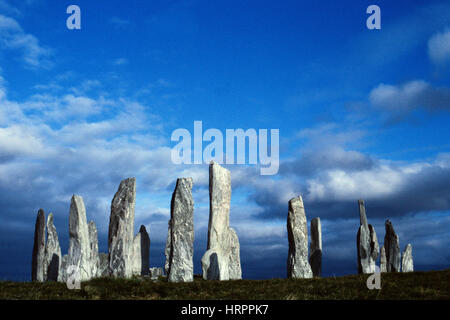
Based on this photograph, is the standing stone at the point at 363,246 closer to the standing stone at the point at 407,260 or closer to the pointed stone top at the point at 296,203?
the standing stone at the point at 407,260

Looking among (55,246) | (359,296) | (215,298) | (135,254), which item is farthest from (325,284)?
(55,246)

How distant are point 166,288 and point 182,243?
274cm

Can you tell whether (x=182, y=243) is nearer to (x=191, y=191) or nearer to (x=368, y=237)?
(x=191, y=191)

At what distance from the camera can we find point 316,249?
76.0 ft

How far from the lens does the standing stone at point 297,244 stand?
2062 cm

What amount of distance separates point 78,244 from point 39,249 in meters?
6.54

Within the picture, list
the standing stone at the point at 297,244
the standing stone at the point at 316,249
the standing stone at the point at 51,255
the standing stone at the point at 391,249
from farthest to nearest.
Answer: the standing stone at the point at 391,249 < the standing stone at the point at 51,255 < the standing stone at the point at 316,249 < the standing stone at the point at 297,244

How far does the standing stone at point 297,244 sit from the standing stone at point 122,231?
6.51 m

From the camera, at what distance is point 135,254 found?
23.9 meters

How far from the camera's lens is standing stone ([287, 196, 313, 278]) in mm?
20625

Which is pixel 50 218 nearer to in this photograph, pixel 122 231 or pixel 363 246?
pixel 122 231

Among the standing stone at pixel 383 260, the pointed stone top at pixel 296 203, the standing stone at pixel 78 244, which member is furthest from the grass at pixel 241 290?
the standing stone at pixel 383 260

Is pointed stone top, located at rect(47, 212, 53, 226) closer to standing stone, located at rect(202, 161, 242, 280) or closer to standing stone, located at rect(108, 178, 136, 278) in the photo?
standing stone, located at rect(108, 178, 136, 278)

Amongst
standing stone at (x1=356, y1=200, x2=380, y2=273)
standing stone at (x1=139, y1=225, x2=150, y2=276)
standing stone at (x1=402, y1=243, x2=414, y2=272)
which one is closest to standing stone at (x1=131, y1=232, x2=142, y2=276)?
standing stone at (x1=139, y1=225, x2=150, y2=276)
